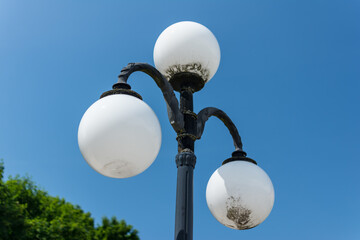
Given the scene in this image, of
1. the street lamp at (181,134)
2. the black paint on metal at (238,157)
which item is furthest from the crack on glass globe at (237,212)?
the black paint on metal at (238,157)

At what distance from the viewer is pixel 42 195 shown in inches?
1021

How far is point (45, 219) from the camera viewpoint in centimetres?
2291

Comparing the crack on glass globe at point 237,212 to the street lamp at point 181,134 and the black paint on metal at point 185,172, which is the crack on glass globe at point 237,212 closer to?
→ the street lamp at point 181,134

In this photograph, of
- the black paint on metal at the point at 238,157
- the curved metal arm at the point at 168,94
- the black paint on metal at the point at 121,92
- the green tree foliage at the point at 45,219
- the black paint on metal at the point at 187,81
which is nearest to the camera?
the black paint on metal at the point at 121,92

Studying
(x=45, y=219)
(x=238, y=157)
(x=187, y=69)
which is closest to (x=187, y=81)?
(x=187, y=69)

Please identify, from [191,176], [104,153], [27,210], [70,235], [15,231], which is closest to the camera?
[104,153]

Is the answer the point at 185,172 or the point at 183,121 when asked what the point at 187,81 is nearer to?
the point at 183,121

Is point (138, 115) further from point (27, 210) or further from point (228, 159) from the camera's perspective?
point (27, 210)

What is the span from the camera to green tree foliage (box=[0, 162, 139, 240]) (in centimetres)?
1967

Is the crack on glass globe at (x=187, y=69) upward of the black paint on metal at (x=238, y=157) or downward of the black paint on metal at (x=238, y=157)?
upward

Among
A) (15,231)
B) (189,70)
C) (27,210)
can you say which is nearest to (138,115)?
(189,70)

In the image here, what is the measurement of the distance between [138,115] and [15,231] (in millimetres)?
19307

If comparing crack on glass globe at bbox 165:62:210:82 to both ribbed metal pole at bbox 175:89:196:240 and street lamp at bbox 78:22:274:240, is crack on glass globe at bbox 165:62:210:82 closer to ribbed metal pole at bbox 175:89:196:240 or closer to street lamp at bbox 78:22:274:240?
street lamp at bbox 78:22:274:240

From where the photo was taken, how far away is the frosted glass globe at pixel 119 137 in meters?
Result: 2.66
